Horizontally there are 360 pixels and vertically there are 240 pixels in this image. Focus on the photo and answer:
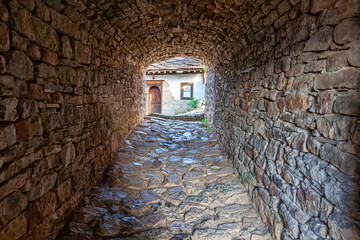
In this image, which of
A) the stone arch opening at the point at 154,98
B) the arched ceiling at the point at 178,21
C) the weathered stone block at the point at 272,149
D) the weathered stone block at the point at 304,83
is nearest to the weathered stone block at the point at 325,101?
the weathered stone block at the point at 304,83

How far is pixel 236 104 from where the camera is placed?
3496 mm

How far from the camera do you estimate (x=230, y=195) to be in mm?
2781

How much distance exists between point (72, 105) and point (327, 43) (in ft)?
8.16

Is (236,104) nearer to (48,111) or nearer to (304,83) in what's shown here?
(304,83)

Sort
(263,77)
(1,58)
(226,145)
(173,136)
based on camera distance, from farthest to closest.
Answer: (173,136), (226,145), (263,77), (1,58)

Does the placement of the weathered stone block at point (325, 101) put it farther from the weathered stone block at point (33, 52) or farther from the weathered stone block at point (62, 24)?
the weathered stone block at point (62, 24)

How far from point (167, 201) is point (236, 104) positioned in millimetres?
2011

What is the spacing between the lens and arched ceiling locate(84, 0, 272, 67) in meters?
2.52

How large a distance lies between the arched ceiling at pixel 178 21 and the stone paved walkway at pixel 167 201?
2290mm

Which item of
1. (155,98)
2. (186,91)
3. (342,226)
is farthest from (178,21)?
(155,98)

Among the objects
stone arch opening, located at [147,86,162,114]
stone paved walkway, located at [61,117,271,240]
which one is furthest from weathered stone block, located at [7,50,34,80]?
stone arch opening, located at [147,86,162,114]

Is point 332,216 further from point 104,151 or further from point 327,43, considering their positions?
point 104,151

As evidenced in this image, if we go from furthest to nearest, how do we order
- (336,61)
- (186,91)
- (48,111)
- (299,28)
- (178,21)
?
1. (186,91)
2. (178,21)
3. (48,111)
4. (299,28)
5. (336,61)

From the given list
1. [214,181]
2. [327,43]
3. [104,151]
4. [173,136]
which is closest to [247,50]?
[327,43]
